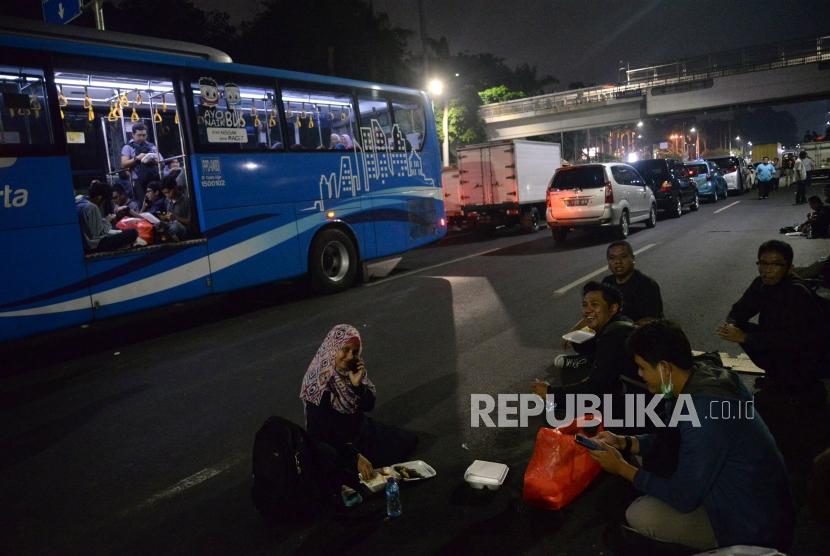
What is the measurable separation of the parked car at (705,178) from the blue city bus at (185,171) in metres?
18.3

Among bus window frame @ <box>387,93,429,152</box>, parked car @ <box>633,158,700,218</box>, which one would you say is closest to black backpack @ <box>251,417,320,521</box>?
bus window frame @ <box>387,93,429,152</box>

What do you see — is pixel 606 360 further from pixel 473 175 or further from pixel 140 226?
pixel 473 175

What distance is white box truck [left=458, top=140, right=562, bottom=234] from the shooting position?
1989 centimetres

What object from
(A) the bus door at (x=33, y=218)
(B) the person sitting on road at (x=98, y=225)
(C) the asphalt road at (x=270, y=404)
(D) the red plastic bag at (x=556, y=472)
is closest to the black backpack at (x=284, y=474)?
(C) the asphalt road at (x=270, y=404)

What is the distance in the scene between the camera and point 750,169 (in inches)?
1423

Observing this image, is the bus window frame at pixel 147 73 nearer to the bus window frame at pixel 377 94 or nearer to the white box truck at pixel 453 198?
the bus window frame at pixel 377 94

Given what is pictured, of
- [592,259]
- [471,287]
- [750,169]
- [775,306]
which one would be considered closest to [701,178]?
[750,169]

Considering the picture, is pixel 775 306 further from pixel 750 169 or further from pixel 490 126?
pixel 490 126

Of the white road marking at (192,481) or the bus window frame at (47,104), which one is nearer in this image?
the white road marking at (192,481)

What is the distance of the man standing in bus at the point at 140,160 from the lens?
9484 mm

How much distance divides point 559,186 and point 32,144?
39.9ft

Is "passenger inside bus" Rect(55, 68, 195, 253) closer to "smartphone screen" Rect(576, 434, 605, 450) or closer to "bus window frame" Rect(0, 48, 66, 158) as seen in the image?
"bus window frame" Rect(0, 48, 66, 158)

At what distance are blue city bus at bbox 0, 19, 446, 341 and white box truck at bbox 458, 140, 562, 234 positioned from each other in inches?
289

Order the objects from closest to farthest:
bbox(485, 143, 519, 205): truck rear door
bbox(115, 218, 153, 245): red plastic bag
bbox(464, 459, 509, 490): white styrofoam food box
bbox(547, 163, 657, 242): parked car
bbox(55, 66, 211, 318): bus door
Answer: bbox(464, 459, 509, 490): white styrofoam food box < bbox(55, 66, 211, 318): bus door < bbox(115, 218, 153, 245): red plastic bag < bbox(547, 163, 657, 242): parked car < bbox(485, 143, 519, 205): truck rear door
